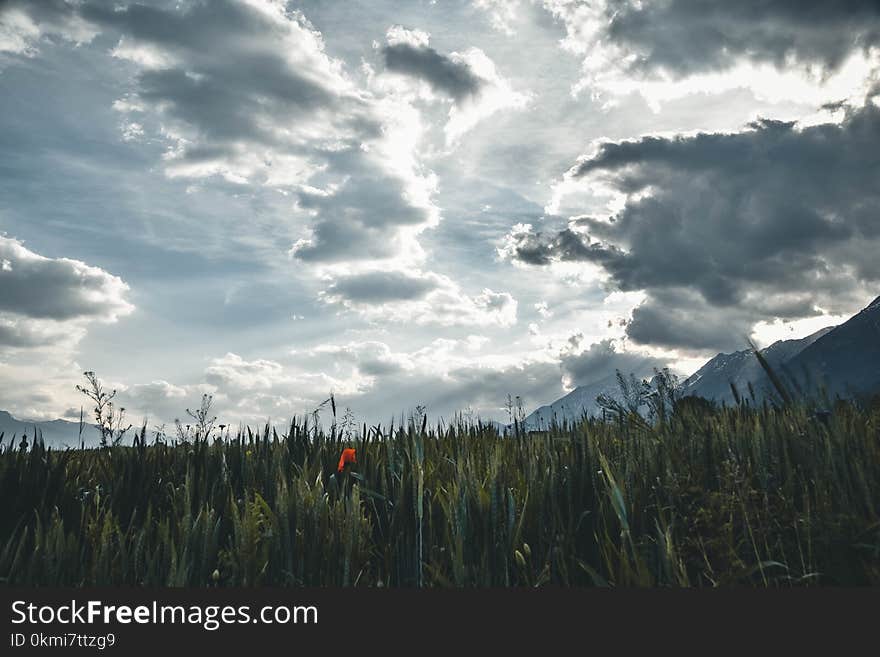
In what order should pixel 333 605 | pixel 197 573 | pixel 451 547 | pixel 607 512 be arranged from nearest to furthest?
pixel 333 605, pixel 451 547, pixel 197 573, pixel 607 512

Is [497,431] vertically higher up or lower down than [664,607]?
higher up

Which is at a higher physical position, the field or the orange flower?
the orange flower

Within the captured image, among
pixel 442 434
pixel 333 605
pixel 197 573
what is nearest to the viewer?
pixel 333 605

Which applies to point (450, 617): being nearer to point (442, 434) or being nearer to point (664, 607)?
point (664, 607)

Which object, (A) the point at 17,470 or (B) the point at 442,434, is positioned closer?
(A) the point at 17,470

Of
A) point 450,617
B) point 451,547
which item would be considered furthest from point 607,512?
point 450,617

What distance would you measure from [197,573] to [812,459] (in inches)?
122

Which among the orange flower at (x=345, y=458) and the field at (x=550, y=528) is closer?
the field at (x=550, y=528)

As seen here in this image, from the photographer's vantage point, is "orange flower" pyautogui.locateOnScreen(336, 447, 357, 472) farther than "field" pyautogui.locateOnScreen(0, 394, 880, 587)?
Yes

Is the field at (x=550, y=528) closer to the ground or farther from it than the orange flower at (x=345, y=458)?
closer to the ground

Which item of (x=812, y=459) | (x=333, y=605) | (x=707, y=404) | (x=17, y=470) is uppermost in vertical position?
(x=707, y=404)

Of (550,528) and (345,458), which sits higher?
(345,458)

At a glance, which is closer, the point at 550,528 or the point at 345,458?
the point at 550,528

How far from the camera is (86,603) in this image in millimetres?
2451
